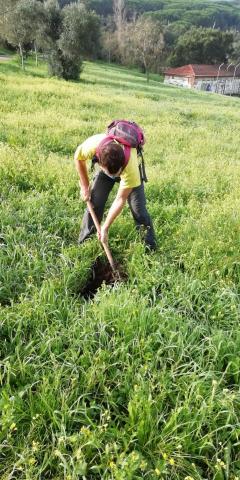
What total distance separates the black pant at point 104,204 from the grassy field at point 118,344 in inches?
8.1

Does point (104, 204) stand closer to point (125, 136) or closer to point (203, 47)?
point (125, 136)

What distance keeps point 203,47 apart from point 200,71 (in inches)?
401

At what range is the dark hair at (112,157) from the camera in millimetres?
3715

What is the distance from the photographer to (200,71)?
259 ft

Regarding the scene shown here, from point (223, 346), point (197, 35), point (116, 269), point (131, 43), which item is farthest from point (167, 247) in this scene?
point (197, 35)

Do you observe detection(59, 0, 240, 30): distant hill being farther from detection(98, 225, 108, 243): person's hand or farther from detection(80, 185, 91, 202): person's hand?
detection(98, 225, 108, 243): person's hand

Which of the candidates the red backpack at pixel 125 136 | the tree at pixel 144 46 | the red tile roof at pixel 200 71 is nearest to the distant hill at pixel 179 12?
the red tile roof at pixel 200 71

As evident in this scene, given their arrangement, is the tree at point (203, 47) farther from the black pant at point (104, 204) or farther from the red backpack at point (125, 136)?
the red backpack at point (125, 136)

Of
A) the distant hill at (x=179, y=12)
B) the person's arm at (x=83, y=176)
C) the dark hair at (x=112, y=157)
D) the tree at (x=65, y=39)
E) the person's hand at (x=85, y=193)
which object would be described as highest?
the distant hill at (x=179, y=12)

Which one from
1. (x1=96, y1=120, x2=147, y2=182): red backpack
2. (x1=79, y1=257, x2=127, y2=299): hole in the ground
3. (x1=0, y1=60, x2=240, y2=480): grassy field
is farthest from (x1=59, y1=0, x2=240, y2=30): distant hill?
(x1=79, y1=257, x2=127, y2=299): hole in the ground

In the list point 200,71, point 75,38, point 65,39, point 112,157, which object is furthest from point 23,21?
point 200,71

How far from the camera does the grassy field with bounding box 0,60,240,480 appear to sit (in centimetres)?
277

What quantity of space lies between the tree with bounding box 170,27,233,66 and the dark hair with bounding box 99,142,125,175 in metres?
89.2

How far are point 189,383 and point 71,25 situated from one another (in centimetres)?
3246
